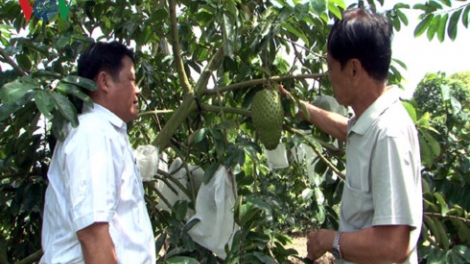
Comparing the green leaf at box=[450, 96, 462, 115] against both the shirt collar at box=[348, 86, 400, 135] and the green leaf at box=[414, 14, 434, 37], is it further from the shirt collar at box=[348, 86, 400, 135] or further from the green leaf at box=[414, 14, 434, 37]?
the shirt collar at box=[348, 86, 400, 135]

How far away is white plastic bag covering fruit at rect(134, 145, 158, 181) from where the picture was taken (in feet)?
5.61

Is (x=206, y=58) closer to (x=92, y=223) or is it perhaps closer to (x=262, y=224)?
(x=262, y=224)

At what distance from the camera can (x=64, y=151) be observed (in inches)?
44.4

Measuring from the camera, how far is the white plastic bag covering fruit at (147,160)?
5.61 ft

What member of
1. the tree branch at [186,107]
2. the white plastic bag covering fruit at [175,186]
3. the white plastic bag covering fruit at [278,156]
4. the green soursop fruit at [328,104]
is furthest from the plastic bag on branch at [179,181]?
the green soursop fruit at [328,104]

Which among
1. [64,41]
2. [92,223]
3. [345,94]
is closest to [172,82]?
[64,41]

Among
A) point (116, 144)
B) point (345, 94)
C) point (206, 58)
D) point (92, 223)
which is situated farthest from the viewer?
point (206, 58)

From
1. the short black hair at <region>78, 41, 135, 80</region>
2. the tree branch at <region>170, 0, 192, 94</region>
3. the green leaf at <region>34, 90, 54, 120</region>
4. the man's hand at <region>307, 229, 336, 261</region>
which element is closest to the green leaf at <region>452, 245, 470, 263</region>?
the man's hand at <region>307, 229, 336, 261</region>

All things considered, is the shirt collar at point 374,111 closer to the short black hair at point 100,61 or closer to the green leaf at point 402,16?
the short black hair at point 100,61

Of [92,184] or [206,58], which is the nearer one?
[92,184]

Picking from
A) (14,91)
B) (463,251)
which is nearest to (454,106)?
(463,251)

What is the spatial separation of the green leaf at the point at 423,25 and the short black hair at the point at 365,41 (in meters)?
0.92

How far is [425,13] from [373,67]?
0.98 m

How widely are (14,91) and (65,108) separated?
0.40ft
